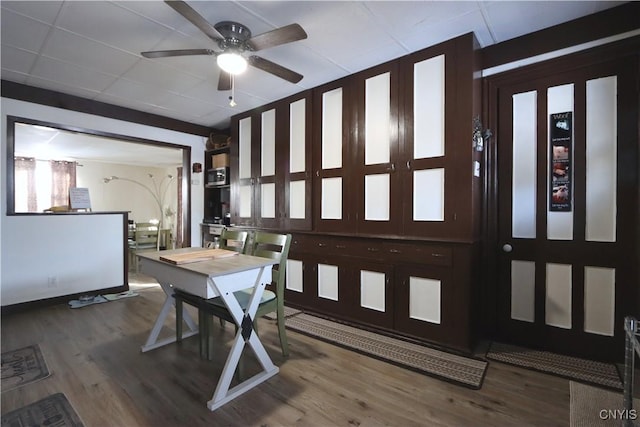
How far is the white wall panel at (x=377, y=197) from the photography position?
279 centimetres

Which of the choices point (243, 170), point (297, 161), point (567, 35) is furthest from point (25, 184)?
point (567, 35)

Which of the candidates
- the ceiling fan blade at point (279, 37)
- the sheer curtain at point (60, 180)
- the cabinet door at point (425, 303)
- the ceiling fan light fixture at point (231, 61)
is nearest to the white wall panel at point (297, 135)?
the ceiling fan light fixture at point (231, 61)

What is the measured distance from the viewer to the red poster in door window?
234 cm

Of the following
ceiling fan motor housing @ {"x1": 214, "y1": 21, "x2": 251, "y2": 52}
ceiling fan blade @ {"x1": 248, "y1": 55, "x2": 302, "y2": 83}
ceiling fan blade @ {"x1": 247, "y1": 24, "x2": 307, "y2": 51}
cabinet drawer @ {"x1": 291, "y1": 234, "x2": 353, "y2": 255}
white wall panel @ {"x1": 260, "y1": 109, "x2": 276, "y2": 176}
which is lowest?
cabinet drawer @ {"x1": 291, "y1": 234, "x2": 353, "y2": 255}

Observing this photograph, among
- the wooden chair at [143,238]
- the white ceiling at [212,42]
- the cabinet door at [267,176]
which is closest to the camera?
the white ceiling at [212,42]

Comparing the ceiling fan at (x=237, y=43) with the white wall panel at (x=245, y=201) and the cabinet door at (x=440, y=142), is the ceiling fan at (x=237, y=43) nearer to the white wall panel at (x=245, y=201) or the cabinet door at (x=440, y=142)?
the cabinet door at (x=440, y=142)

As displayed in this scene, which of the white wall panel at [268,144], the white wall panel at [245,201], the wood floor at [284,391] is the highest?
the white wall panel at [268,144]

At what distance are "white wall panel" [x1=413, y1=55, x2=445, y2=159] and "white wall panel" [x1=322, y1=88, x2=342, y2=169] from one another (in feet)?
2.70

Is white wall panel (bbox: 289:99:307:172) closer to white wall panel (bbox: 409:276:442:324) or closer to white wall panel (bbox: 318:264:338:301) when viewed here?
white wall panel (bbox: 318:264:338:301)

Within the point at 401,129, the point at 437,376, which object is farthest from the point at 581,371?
the point at 401,129

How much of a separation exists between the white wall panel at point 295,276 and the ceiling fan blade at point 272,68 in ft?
6.42

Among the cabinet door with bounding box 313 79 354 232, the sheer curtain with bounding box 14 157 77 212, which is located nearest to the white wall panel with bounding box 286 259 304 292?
the cabinet door with bounding box 313 79 354 232

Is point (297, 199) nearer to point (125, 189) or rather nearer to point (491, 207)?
point (491, 207)

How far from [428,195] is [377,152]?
647 millimetres
